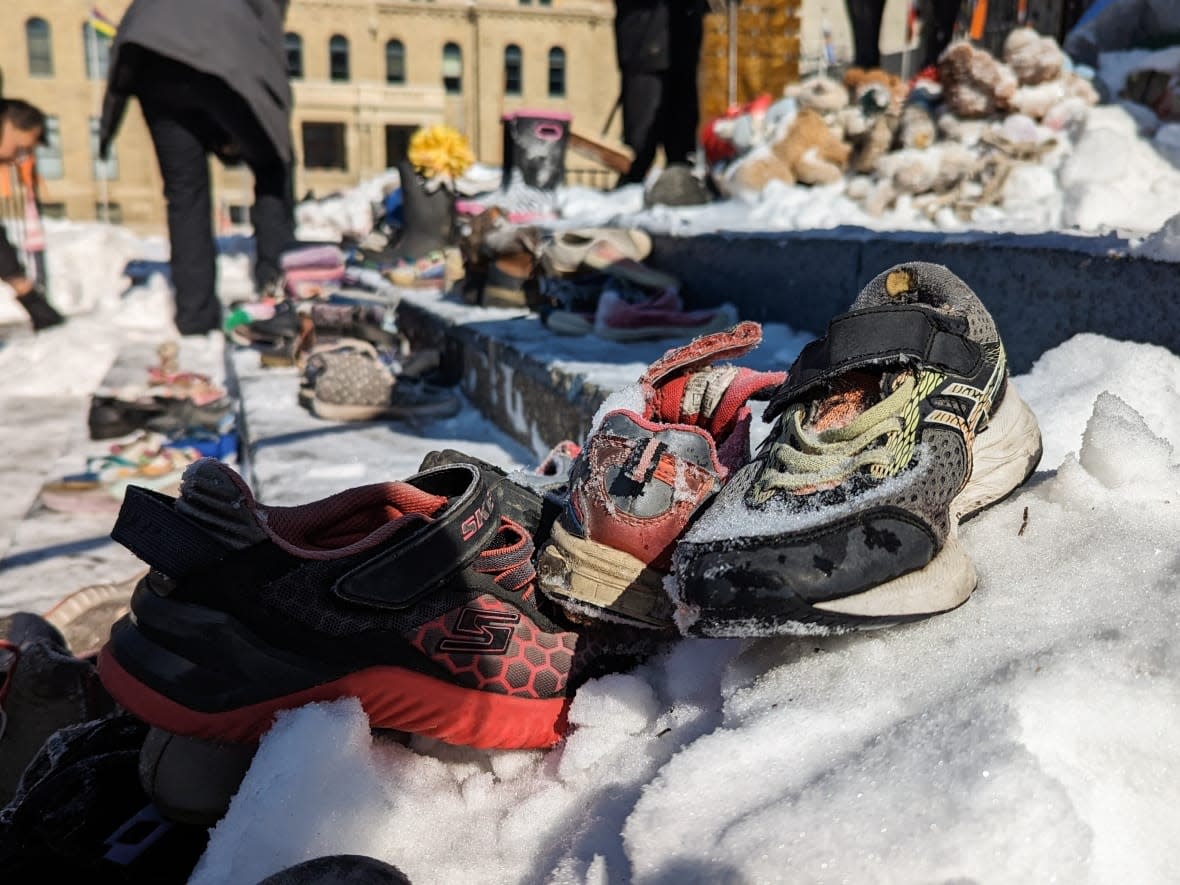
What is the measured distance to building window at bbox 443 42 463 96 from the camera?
116 feet

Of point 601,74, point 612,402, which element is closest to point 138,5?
point 612,402

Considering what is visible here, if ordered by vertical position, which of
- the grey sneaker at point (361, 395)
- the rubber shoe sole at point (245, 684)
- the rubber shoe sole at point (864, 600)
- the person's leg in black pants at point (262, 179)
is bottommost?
the grey sneaker at point (361, 395)

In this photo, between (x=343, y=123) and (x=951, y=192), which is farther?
(x=343, y=123)

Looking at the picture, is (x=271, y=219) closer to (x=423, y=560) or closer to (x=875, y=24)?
(x=875, y=24)

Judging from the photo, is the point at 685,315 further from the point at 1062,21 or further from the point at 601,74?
the point at 601,74

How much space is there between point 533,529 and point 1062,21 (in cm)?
901

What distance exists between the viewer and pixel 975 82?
567 cm

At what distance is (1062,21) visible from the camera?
8.32 metres

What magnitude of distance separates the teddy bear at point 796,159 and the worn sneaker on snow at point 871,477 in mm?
4856

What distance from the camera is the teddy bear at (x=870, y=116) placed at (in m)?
5.79

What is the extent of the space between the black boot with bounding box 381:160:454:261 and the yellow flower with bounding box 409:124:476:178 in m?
0.33

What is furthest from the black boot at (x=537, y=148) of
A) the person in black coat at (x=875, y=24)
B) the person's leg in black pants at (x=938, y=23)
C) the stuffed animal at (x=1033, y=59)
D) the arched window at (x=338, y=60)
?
the arched window at (x=338, y=60)

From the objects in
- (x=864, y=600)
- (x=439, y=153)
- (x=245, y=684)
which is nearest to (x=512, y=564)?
A: (x=245, y=684)

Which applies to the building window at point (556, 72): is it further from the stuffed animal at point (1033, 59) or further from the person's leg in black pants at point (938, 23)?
the stuffed animal at point (1033, 59)
